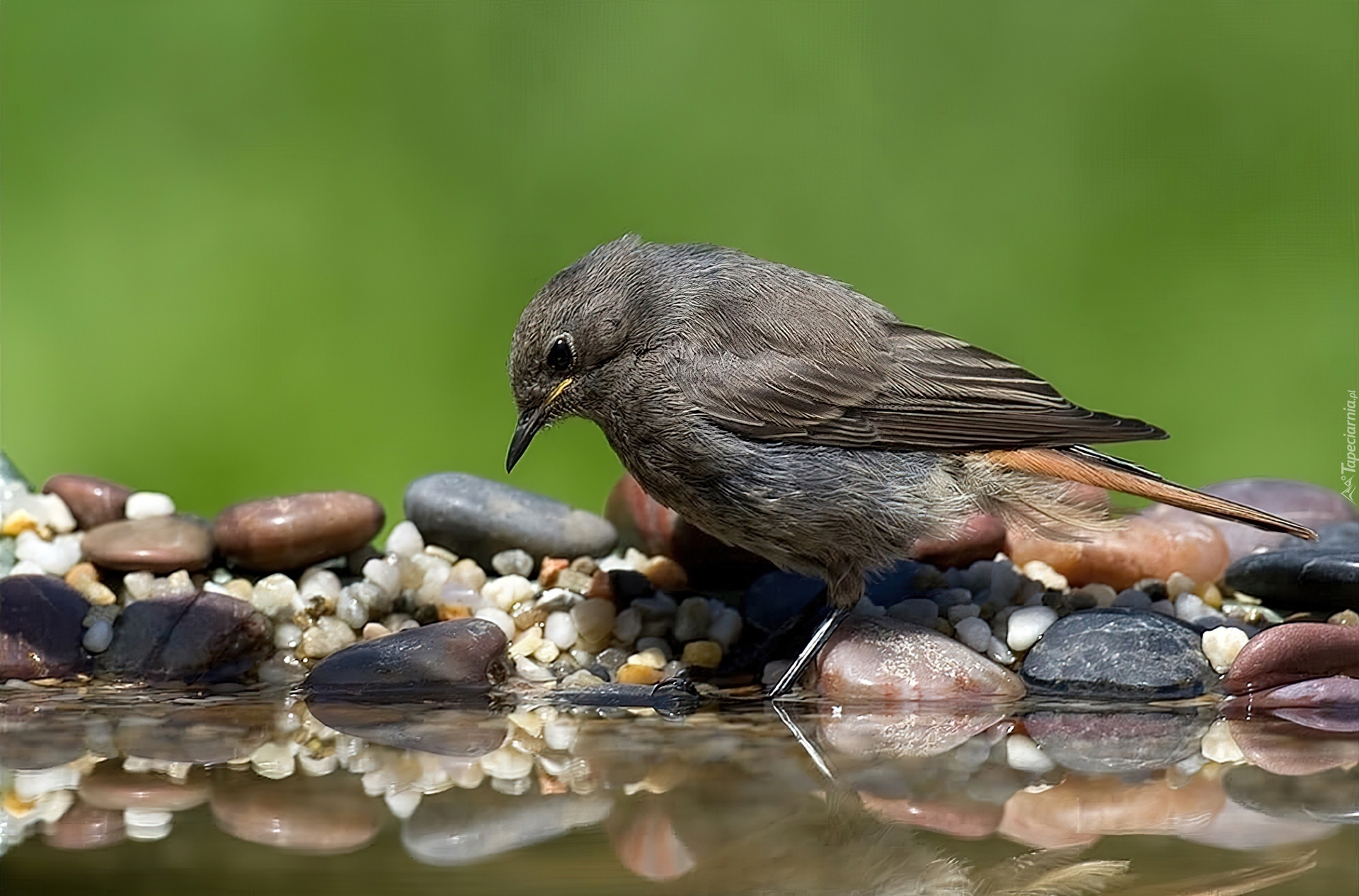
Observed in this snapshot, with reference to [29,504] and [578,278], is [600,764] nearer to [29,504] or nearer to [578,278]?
[578,278]

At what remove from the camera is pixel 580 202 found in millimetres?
6918

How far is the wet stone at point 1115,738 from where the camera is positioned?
3186 millimetres

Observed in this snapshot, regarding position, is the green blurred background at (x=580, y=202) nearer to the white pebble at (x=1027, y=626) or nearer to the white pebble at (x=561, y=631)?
the white pebble at (x=561, y=631)

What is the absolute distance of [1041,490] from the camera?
4488 mm

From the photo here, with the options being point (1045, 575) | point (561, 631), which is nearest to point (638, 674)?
point (561, 631)

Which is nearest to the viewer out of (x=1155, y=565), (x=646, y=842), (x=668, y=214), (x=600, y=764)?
(x=646, y=842)

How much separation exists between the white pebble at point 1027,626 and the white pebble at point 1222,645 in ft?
1.37

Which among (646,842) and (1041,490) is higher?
(1041,490)

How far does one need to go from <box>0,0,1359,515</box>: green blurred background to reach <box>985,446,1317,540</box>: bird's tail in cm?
214

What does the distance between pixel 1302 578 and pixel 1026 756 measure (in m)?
1.67

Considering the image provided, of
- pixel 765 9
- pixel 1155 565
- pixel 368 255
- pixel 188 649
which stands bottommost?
pixel 188 649

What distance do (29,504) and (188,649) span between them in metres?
1.23

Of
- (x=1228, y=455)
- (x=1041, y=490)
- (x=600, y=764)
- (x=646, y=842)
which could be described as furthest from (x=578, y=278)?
(x=1228, y=455)

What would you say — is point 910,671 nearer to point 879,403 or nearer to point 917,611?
point 917,611
